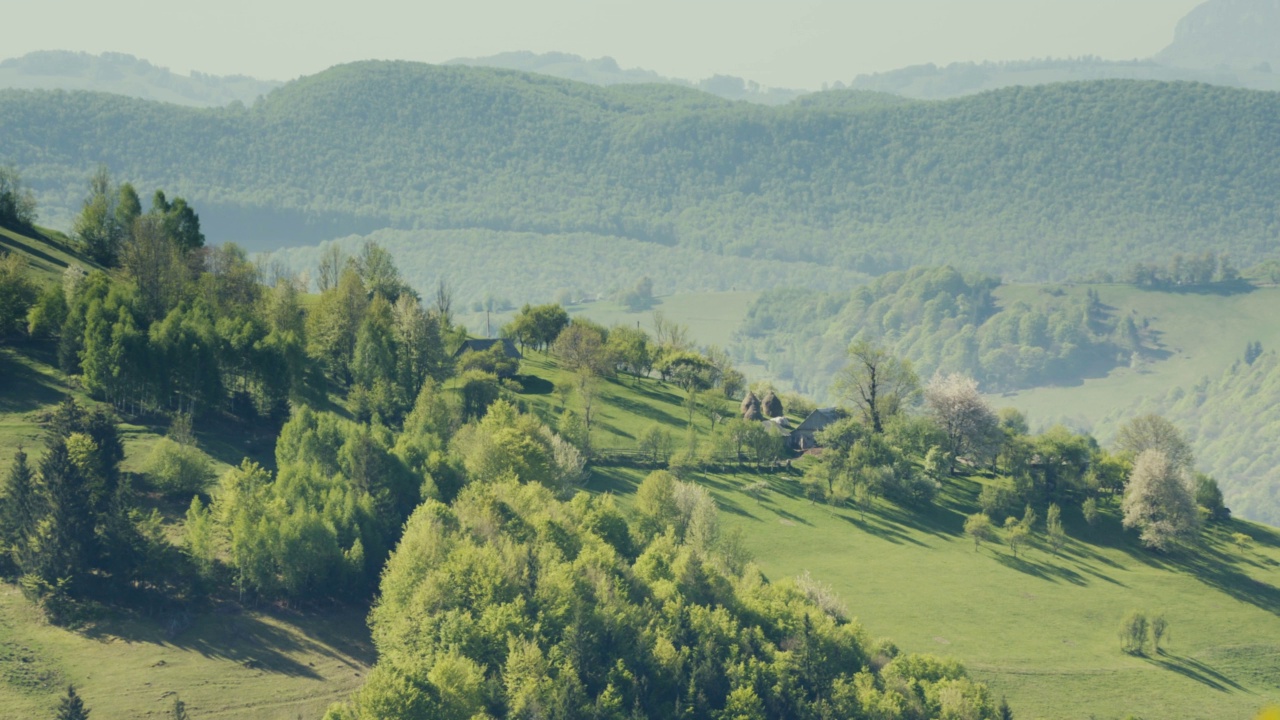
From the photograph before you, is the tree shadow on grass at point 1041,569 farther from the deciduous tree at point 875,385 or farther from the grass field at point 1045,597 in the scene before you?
the deciduous tree at point 875,385

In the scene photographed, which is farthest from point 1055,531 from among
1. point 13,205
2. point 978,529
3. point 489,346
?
point 13,205

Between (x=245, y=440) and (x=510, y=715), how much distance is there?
4530 centimetres

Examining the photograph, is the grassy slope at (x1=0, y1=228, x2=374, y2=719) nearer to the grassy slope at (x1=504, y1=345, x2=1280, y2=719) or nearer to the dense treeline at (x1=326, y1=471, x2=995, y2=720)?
the dense treeline at (x1=326, y1=471, x2=995, y2=720)

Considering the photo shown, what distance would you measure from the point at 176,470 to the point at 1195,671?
81050 millimetres

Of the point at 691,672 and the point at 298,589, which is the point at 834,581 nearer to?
the point at 691,672

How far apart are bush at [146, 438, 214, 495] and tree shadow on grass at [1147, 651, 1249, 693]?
76621 millimetres

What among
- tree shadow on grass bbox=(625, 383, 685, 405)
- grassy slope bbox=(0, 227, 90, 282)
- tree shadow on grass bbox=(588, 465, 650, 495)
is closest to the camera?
tree shadow on grass bbox=(588, 465, 650, 495)

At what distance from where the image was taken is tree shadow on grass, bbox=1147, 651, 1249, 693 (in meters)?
105

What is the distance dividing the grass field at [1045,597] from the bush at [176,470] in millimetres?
37731

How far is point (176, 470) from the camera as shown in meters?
97.9

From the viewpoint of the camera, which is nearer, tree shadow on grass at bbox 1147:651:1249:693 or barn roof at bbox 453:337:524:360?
tree shadow on grass at bbox 1147:651:1249:693

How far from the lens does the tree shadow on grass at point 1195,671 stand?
105m

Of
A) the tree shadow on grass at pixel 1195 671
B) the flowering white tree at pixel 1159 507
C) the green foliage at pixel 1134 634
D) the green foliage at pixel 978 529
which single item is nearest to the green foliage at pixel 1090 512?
the flowering white tree at pixel 1159 507

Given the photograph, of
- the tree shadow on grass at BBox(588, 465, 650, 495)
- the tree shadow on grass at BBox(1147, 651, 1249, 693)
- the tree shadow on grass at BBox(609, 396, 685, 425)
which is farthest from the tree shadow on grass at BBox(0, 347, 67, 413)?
the tree shadow on grass at BBox(1147, 651, 1249, 693)
